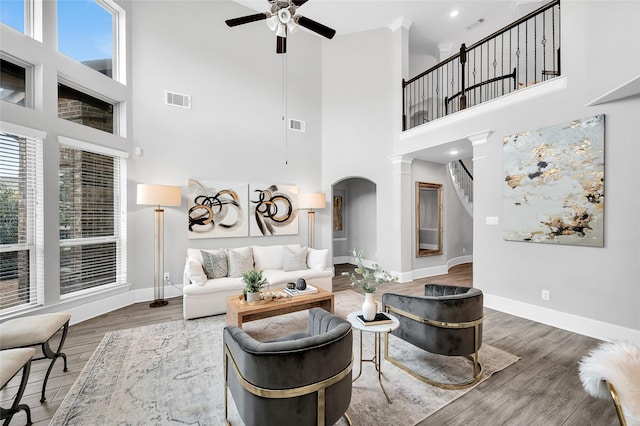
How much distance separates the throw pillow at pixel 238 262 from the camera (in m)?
4.23

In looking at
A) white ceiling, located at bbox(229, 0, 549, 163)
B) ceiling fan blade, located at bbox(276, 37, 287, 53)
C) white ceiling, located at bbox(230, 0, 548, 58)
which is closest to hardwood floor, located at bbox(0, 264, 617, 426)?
white ceiling, located at bbox(229, 0, 549, 163)

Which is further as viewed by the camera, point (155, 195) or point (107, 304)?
point (155, 195)

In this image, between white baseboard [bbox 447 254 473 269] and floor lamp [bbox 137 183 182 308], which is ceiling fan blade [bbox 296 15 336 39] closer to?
floor lamp [bbox 137 183 182 308]

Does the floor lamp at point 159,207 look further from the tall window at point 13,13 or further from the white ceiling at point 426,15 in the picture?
the white ceiling at point 426,15

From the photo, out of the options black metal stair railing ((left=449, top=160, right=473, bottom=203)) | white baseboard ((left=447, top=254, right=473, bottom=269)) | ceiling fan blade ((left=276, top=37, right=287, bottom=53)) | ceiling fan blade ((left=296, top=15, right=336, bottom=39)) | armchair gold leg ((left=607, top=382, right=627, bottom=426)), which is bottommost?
white baseboard ((left=447, top=254, right=473, bottom=269))

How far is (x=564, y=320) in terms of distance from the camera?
11.0 feet

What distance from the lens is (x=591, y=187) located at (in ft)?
10.2

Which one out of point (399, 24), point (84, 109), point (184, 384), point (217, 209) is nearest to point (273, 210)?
point (217, 209)

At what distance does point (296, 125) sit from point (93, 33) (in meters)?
3.53

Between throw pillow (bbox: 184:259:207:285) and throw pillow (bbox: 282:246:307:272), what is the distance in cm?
135

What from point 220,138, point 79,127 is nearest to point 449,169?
point 220,138

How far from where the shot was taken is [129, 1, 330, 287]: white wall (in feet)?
14.7

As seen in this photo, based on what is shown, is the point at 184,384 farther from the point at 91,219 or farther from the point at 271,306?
the point at 91,219

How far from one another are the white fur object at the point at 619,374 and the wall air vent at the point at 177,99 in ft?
19.1
